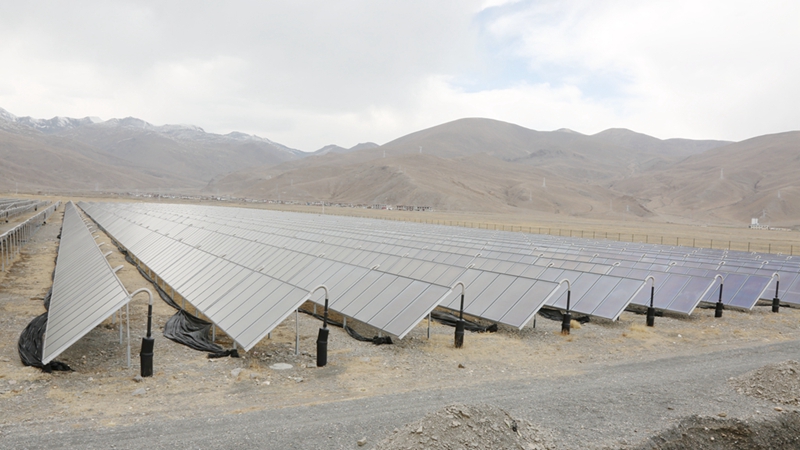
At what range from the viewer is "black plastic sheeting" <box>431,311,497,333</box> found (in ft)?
49.1

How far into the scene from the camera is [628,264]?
79.3ft

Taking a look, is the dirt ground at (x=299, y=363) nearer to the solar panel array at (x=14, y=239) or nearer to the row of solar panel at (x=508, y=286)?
the row of solar panel at (x=508, y=286)

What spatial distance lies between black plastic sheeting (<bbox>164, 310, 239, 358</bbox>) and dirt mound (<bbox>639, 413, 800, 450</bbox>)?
8.84 metres

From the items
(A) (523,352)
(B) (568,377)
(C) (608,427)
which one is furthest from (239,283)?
(C) (608,427)

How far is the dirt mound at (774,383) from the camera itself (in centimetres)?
980

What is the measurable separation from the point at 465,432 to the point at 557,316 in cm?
1127

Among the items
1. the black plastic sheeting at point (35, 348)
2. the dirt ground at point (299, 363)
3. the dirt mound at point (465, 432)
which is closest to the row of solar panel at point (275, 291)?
the dirt ground at point (299, 363)

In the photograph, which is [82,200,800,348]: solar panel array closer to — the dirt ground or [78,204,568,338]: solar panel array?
[78,204,568,338]: solar panel array

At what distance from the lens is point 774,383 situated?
33.2 ft

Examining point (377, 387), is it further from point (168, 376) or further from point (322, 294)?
point (322, 294)

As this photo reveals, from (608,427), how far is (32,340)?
12694mm

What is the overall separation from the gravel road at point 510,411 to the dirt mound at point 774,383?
26 cm

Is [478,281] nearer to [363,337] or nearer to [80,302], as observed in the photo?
[363,337]

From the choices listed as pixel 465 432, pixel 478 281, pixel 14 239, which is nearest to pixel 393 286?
pixel 478 281
